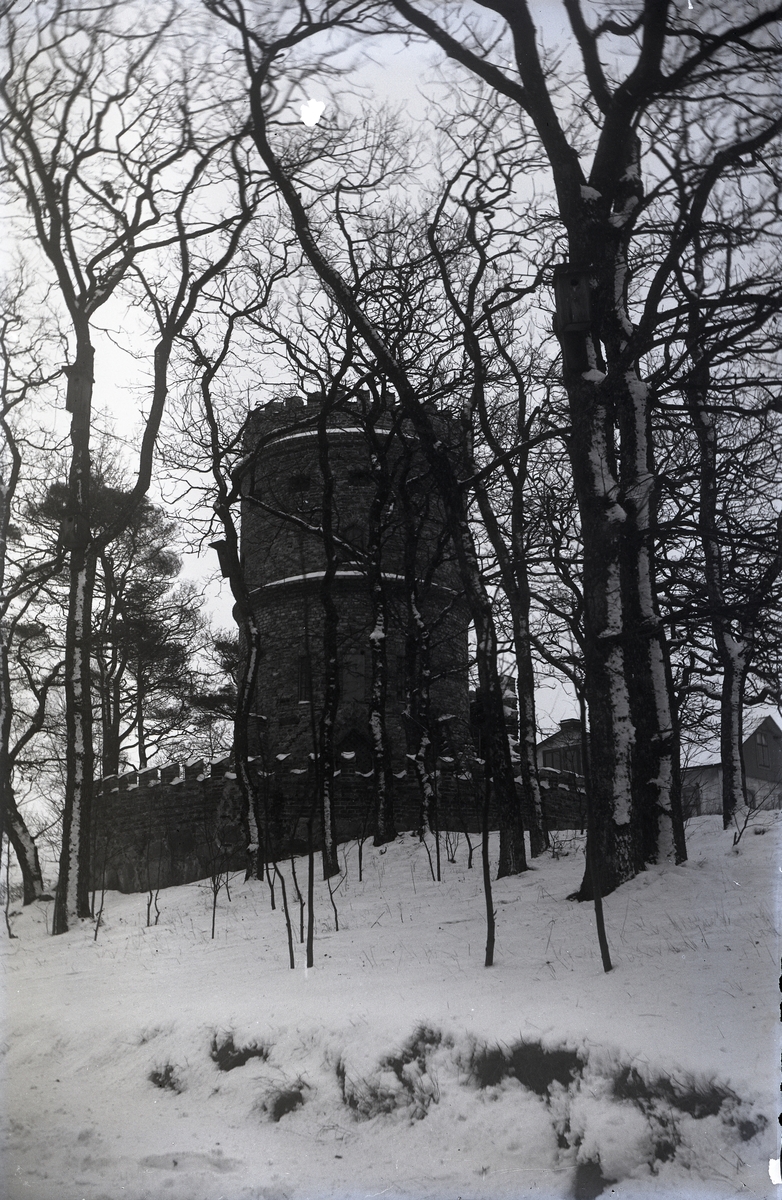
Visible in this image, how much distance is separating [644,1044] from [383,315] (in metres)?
11.9

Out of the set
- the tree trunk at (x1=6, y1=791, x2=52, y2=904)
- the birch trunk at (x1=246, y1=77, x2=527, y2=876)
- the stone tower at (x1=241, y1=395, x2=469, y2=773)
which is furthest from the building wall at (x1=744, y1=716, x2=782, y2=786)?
the tree trunk at (x1=6, y1=791, x2=52, y2=904)

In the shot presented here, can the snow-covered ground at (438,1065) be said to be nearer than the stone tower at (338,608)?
Yes

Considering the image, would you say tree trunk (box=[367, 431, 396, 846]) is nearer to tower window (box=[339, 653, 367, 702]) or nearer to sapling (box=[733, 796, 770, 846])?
sapling (box=[733, 796, 770, 846])

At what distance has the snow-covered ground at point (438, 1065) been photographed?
425 centimetres

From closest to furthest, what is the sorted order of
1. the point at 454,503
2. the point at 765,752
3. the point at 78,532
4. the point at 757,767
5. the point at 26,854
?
→ the point at 454,503 → the point at 78,532 → the point at 26,854 → the point at 757,767 → the point at 765,752

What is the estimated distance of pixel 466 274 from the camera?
14508 mm

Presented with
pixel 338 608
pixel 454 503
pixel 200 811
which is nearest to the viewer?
pixel 454 503

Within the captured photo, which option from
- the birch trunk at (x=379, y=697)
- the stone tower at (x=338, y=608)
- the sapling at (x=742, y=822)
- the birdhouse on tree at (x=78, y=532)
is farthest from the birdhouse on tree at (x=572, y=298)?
the stone tower at (x=338, y=608)

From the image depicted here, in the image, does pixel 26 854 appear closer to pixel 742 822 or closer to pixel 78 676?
pixel 78 676

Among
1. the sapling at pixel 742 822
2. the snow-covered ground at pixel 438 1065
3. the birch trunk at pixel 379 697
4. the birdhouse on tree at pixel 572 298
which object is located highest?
the birdhouse on tree at pixel 572 298

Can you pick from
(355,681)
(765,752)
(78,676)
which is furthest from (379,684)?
(765,752)

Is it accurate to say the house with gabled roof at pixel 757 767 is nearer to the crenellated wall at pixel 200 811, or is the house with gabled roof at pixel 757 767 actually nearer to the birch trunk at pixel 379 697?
the crenellated wall at pixel 200 811

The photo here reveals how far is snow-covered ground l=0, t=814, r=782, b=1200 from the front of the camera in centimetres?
425

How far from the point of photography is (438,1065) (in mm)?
5117
